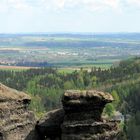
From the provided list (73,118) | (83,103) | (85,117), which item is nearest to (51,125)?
(73,118)

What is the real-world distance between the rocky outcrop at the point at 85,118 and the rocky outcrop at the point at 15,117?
7.75 ft

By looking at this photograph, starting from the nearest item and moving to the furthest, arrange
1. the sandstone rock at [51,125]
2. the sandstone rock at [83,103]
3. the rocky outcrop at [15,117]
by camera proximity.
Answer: the sandstone rock at [83,103], the rocky outcrop at [15,117], the sandstone rock at [51,125]

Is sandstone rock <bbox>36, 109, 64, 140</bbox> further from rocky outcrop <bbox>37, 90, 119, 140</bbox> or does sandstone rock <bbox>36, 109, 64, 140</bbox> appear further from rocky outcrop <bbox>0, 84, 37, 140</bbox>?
rocky outcrop <bbox>37, 90, 119, 140</bbox>

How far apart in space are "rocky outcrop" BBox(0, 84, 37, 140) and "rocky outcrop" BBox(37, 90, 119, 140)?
2363 mm

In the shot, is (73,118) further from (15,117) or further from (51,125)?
(15,117)

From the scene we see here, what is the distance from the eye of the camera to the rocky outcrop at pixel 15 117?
27844 millimetres

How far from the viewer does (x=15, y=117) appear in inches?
1123

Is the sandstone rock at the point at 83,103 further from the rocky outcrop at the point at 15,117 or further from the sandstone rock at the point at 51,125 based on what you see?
the rocky outcrop at the point at 15,117

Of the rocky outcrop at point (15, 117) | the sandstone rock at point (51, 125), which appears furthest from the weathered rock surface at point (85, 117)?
the rocky outcrop at point (15, 117)

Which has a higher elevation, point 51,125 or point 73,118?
point 73,118

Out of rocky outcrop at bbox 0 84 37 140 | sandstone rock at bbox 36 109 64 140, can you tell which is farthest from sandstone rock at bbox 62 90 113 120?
rocky outcrop at bbox 0 84 37 140

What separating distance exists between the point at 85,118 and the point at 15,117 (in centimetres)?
412

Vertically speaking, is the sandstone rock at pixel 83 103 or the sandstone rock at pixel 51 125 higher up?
the sandstone rock at pixel 83 103

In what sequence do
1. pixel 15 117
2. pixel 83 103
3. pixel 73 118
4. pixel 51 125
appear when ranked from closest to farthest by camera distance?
pixel 83 103 → pixel 73 118 → pixel 15 117 → pixel 51 125
